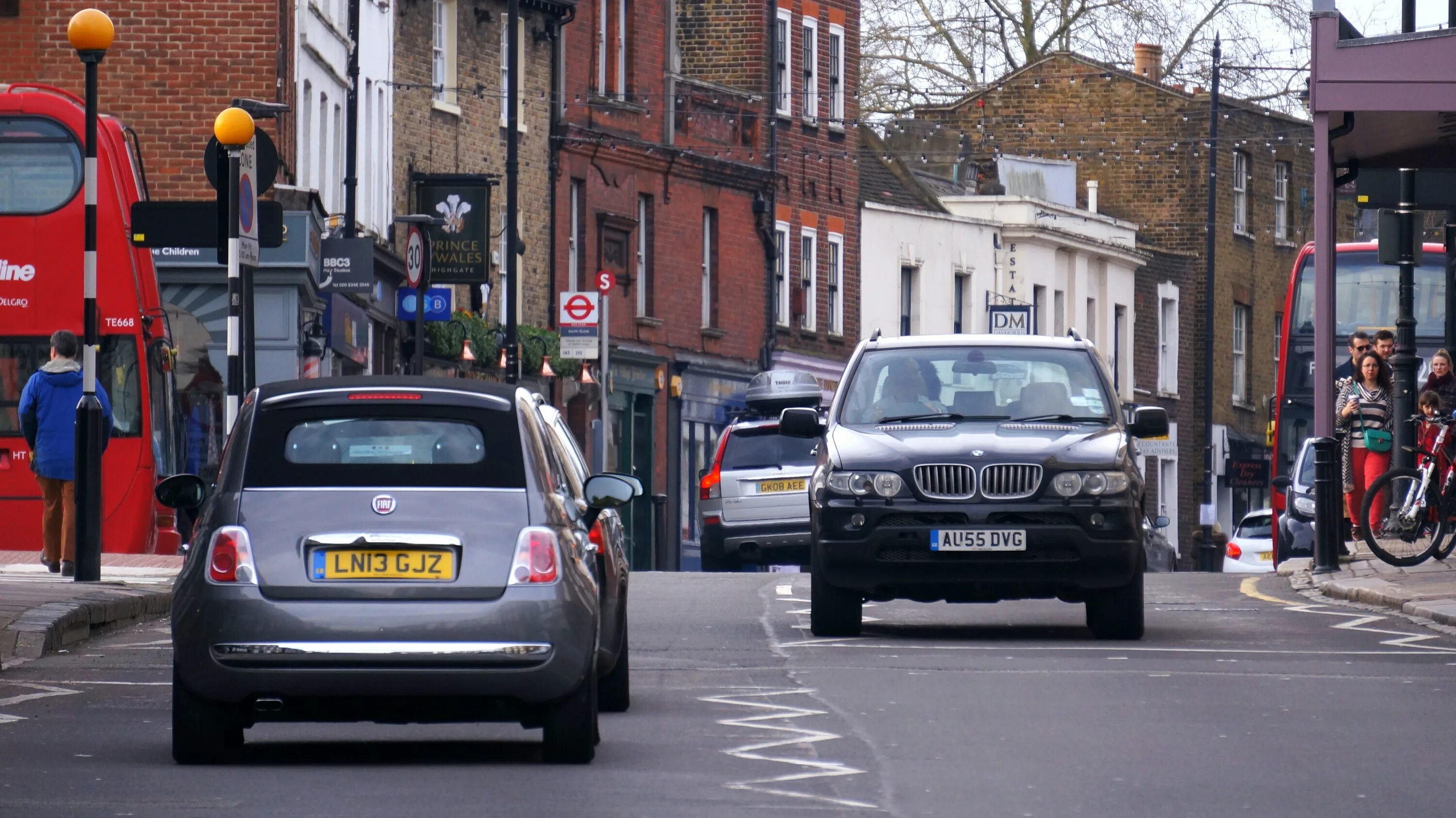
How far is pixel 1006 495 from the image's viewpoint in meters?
16.8

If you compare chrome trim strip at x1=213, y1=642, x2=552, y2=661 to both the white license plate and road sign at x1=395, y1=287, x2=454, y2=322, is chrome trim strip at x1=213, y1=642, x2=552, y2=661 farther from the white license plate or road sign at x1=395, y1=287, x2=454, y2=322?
road sign at x1=395, y1=287, x2=454, y2=322

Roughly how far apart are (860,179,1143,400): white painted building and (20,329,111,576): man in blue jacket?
3622cm

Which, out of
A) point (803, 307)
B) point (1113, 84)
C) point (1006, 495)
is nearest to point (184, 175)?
point (1006, 495)

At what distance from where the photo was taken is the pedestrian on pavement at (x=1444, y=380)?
26188 millimetres

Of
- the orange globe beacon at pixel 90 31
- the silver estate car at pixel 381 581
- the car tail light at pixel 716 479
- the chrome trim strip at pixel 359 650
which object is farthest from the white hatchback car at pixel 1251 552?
the chrome trim strip at pixel 359 650

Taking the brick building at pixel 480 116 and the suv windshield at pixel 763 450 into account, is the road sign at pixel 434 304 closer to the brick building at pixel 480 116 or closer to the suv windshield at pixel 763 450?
the brick building at pixel 480 116

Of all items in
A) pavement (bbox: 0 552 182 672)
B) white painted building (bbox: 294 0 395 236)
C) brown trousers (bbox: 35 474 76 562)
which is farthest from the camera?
white painted building (bbox: 294 0 395 236)

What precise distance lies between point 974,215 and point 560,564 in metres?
54.1

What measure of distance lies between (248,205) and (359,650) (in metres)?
10.2

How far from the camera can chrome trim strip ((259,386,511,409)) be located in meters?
11.0

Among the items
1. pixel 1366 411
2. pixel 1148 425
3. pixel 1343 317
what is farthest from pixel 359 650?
pixel 1343 317

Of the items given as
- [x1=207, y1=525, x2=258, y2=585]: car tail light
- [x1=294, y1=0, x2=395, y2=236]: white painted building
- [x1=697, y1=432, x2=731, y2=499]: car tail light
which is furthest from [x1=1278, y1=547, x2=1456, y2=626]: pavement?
[x1=294, y1=0, x2=395, y2=236]: white painted building

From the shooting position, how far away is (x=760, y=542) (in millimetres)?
30578

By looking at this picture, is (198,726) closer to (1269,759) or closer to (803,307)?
(1269,759)
